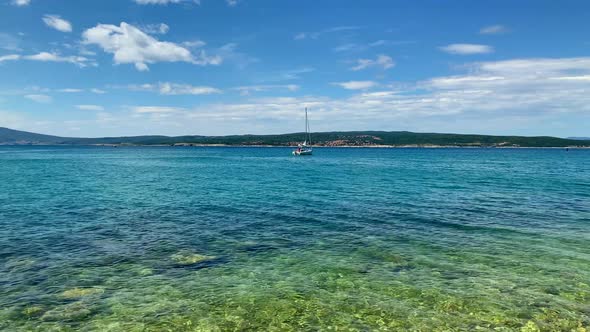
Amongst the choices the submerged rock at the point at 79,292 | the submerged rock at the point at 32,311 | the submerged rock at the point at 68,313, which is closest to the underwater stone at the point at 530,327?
the submerged rock at the point at 68,313

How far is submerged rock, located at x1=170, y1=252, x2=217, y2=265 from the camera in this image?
66.3ft

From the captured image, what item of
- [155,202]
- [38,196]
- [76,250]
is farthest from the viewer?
[38,196]

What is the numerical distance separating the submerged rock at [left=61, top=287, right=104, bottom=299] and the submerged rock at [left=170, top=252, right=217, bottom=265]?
447 centimetres

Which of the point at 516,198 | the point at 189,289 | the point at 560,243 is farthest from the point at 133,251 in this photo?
the point at 516,198

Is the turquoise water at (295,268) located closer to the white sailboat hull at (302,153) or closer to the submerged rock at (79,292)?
the submerged rock at (79,292)

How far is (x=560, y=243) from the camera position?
78.7 ft

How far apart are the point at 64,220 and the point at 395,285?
28.4 m

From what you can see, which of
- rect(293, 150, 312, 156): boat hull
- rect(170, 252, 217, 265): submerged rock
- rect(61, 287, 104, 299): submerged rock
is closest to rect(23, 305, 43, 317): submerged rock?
rect(61, 287, 104, 299): submerged rock

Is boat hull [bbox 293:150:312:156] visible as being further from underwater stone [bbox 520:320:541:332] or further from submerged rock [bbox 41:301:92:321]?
underwater stone [bbox 520:320:541:332]

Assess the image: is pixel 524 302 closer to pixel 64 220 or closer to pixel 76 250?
pixel 76 250

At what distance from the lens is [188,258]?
68.5ft

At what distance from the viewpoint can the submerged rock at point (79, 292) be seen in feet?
51.7

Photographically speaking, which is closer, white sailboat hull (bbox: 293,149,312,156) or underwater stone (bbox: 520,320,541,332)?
underwater stone (bbox: 520,320,541,332)

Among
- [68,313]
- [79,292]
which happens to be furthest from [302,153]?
[68,313]
